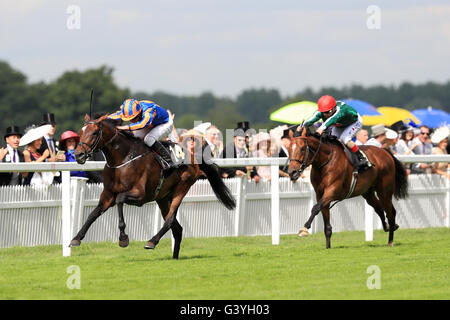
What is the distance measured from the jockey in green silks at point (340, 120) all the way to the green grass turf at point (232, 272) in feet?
3.92

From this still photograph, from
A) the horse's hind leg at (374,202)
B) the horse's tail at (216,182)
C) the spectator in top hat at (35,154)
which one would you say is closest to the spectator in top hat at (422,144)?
the horse's hind leg at (374,202)

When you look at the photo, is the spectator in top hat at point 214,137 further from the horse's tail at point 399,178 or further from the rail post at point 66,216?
the rail post at point 66,216

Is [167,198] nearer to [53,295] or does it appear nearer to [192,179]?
[192,179]

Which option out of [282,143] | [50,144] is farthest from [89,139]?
[282,143]

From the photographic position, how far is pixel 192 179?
10.5m

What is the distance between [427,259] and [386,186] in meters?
2.78

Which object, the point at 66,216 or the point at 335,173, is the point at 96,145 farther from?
the point at 335,173

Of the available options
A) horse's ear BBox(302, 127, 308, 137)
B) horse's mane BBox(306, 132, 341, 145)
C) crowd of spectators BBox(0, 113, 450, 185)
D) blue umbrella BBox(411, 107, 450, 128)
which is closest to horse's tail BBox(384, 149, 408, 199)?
horse's mane BBox(306, 132, 341, 145)

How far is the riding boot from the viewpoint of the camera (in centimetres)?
1168

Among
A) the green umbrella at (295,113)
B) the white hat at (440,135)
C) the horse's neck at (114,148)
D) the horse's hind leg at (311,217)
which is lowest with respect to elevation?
the horse's hind leg at (311,217)

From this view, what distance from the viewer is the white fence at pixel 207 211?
1066 cm

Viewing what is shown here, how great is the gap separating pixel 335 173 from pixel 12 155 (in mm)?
4025

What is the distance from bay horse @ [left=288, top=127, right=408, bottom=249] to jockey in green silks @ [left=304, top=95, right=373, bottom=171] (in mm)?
147
